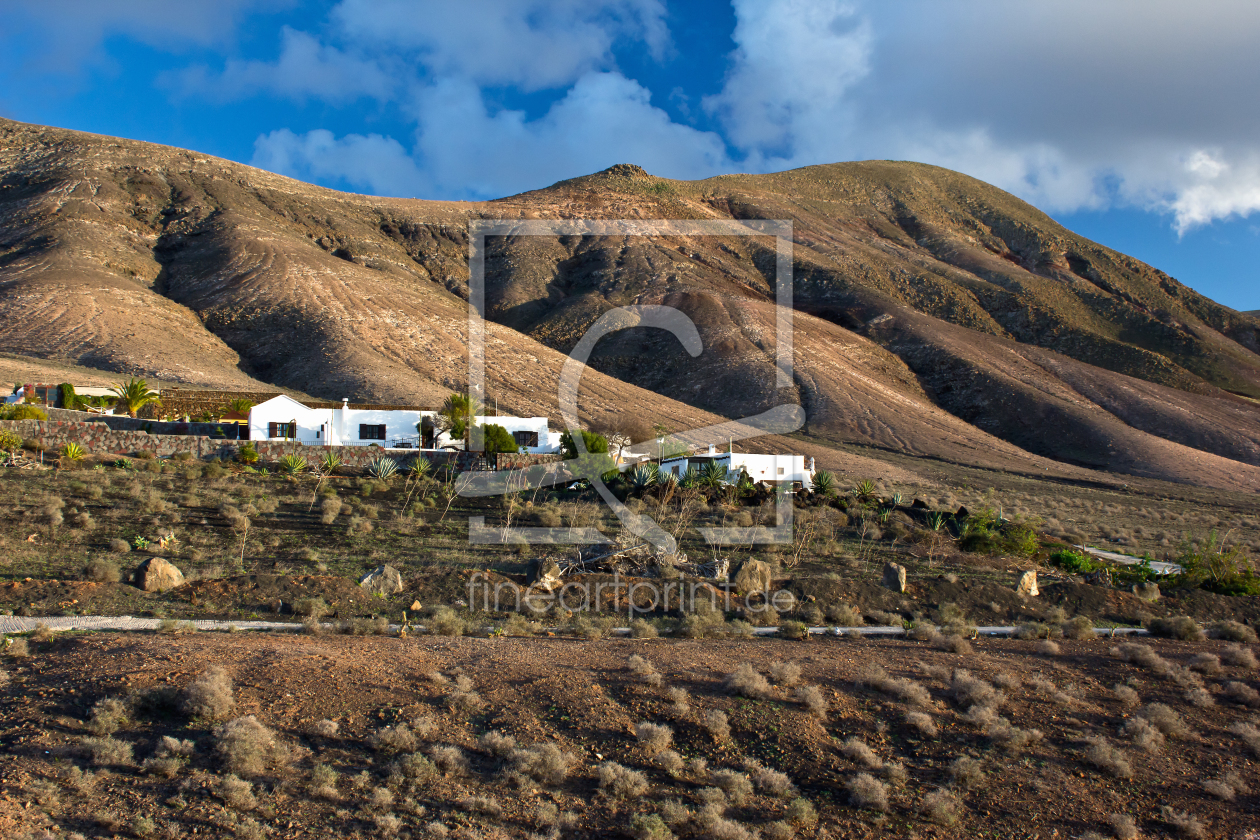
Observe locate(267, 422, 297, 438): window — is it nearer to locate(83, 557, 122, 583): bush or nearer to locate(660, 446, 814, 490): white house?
locate(660, 446, 814, 490): white house

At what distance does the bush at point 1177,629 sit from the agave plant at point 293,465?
26038 mm

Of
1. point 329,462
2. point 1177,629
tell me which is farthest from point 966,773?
point 329,462

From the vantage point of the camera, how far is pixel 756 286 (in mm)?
94062

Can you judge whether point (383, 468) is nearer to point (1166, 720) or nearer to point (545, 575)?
point (545, 575)

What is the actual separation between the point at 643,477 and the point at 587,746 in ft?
73.3

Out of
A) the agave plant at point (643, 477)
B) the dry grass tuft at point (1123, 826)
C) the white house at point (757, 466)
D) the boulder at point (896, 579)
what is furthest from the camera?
the white house at point (757, 466)

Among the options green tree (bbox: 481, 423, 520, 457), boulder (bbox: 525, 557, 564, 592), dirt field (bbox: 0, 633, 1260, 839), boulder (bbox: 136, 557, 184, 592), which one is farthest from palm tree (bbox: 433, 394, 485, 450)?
dirt field (bbox: 0, 633, 1260, 839)

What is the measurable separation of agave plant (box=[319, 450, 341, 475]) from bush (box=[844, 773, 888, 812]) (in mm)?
26304

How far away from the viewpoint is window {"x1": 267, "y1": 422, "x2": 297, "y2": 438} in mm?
35459

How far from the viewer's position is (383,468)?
29.8 metres

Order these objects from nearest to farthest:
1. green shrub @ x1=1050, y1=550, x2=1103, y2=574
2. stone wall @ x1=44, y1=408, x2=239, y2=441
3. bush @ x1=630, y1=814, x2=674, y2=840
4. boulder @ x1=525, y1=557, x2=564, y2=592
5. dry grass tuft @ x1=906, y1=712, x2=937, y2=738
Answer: bush @ x1=630, y1=814, x2=674, y2=840 → dry grass tuft @ x1=906, y1=712, x2=937, y2=738 → boulder @ x1=525, y1=557, x2=564, y2=592 → green shrub @ x1=1050, y1=550, x2=1103, y2=574 → stone wall @ x1=44, y1=408, x2=239, y2=441

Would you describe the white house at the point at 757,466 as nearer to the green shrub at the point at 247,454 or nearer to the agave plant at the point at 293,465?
the agave plant at the point at 293,465

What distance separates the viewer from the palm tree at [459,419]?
36312 millimetres

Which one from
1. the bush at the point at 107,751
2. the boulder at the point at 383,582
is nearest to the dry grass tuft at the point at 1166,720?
the bush at the point at 107,751
